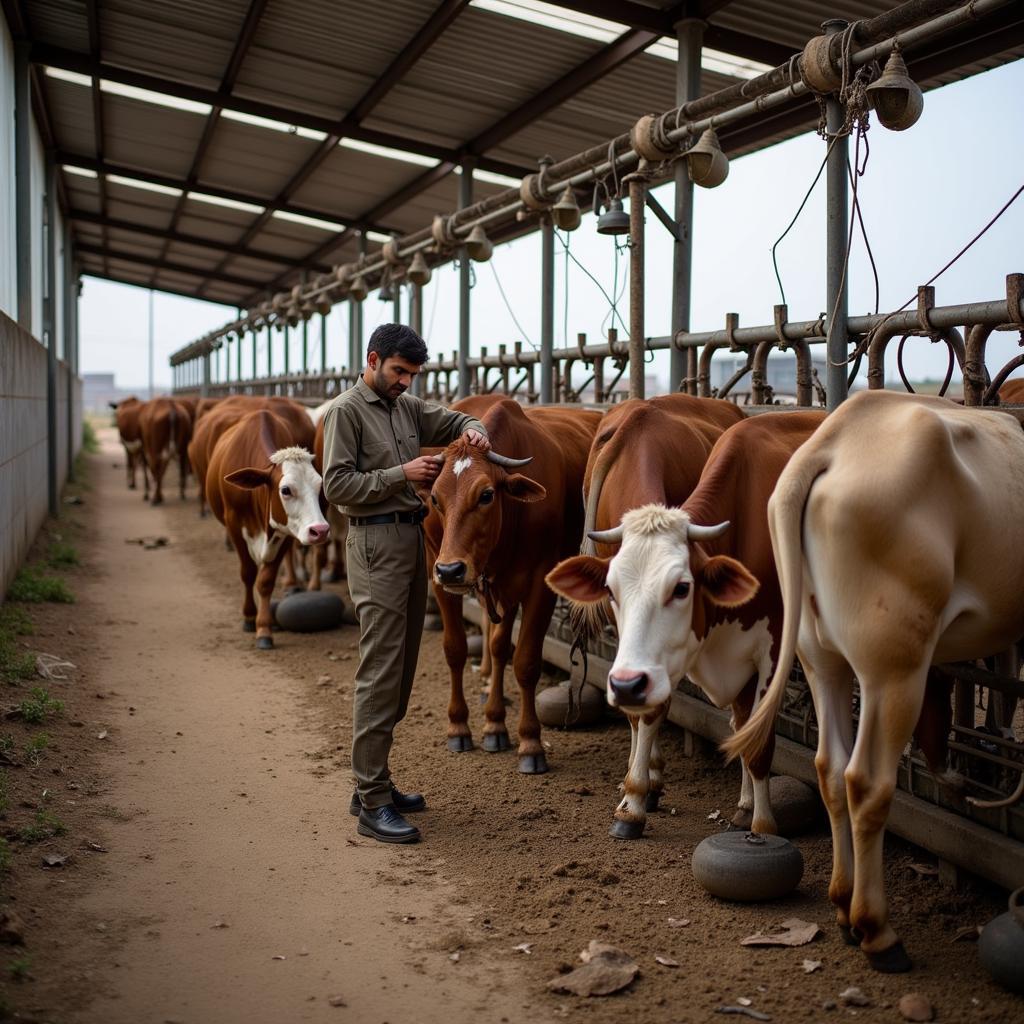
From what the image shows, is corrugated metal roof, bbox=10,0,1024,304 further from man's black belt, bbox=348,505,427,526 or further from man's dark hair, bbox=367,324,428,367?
man's black belt, bbox=348,505,427,526

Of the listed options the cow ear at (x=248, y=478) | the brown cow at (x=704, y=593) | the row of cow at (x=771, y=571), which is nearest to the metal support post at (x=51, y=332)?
the cow ear at (x=248, y=478)

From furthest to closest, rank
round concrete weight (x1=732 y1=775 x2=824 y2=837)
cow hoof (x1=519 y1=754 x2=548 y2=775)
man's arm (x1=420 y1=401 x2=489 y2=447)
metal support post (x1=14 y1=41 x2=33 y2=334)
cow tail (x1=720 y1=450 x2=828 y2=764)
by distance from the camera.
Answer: metal support post (x1=14 y1=41 x2=33 y2=334)
cow hoof (x1=519 y1=754 x2=548 y2=775)
man's arm (x1=420 y1=401 x2=489 y2=447)
round concrete weight (x1=732 y1=775 x2=824 y2=837)
cow tail (x1=720 y1=450 x2=828 y2=764)

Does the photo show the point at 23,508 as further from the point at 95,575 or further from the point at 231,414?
the point at 231,414

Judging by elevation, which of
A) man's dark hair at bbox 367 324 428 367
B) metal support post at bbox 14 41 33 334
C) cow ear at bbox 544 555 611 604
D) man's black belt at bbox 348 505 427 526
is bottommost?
cow ear at bbox 544 555 611 604

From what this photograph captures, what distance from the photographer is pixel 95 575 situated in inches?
466

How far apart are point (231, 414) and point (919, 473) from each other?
31.8 ft

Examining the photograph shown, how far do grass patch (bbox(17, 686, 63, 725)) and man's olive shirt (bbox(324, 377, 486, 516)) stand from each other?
7.75ft

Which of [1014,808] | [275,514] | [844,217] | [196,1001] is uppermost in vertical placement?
[844,217]

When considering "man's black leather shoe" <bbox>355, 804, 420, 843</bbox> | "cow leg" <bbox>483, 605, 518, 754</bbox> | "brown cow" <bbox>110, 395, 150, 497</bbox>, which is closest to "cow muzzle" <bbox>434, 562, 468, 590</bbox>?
"cow leg" <bbox>483, 605, 518, 754</bbox>

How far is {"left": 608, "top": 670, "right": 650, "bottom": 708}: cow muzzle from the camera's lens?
3902 mm

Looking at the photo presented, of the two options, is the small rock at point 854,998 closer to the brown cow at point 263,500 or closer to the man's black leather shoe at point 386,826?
the man's black leather shoe at point 386,826

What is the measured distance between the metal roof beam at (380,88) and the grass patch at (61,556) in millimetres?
5731

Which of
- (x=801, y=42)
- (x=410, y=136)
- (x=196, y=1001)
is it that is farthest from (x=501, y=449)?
(x=410, y=136)

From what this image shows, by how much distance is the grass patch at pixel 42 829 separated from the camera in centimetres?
461
